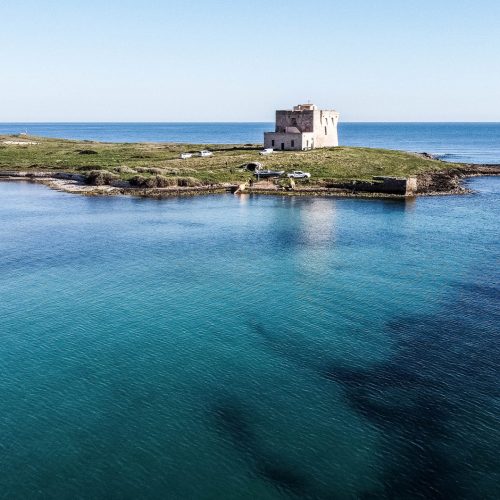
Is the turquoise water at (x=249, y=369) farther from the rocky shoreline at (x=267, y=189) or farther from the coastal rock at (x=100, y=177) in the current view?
the coastal rock at (x=100, y=177)

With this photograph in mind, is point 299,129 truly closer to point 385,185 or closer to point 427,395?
point 385,185

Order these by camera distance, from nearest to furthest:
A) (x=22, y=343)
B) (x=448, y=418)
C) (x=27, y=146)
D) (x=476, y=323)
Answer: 1. (x=448, y=418)
2. (x=22, y=343)
3. (x=476, y=323)
4. (x=27, y=146)

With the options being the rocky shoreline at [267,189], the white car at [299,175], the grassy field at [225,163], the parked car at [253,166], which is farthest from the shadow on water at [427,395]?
the parked car at [253,166]

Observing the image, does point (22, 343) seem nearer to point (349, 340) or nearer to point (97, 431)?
point (97, 431)

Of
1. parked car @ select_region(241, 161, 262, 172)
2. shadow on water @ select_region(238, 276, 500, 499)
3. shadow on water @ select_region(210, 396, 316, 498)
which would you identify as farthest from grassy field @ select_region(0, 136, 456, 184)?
shadow on water @ select_region(210, 396, 316, 498)

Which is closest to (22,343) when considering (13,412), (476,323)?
(13,412)

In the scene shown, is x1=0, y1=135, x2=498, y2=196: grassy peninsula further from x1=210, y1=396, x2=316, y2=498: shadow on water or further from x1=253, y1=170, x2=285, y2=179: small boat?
x1=210, y1=396, x2=316, y2=498: shadow on water

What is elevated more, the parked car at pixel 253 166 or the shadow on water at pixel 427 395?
the parked car at pixel 253 166
